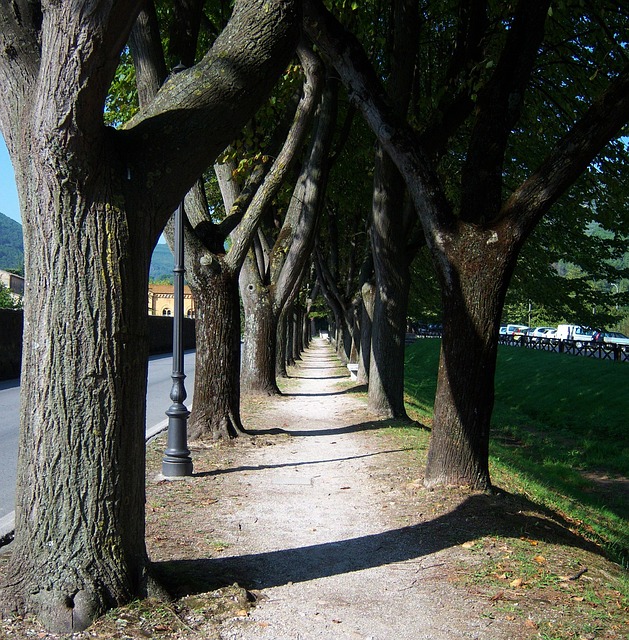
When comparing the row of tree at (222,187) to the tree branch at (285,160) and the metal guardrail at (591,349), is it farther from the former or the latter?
the metal guardrail at (591,349)

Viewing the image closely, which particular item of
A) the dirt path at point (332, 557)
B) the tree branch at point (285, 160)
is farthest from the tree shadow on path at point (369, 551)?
the tree branch at point (285, 160)

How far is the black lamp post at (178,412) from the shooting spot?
28.1 ft

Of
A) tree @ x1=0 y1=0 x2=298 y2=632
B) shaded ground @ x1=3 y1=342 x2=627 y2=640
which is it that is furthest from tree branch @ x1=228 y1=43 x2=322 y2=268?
tree @ x1=0 y1=0 x2=298 y2=632

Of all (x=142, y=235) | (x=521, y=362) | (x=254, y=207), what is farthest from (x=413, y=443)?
(x=521, y=362)

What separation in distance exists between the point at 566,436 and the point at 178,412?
42.7 ft

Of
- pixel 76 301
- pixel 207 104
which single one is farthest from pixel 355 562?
pixel 207 104

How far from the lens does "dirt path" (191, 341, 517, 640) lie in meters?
4.49

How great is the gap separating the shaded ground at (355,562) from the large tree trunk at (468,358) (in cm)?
33

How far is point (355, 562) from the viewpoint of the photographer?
18.6 ft

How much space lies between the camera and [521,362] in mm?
33594

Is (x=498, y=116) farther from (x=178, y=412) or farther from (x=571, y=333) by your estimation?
(x=571, y=333)

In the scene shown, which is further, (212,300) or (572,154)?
(212,300)

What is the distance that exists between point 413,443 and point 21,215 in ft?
25.0

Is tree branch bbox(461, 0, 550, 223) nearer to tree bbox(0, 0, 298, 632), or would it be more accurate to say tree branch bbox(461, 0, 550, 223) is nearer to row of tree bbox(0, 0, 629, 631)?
row of tree bbox(0, 0, 629, 631)
